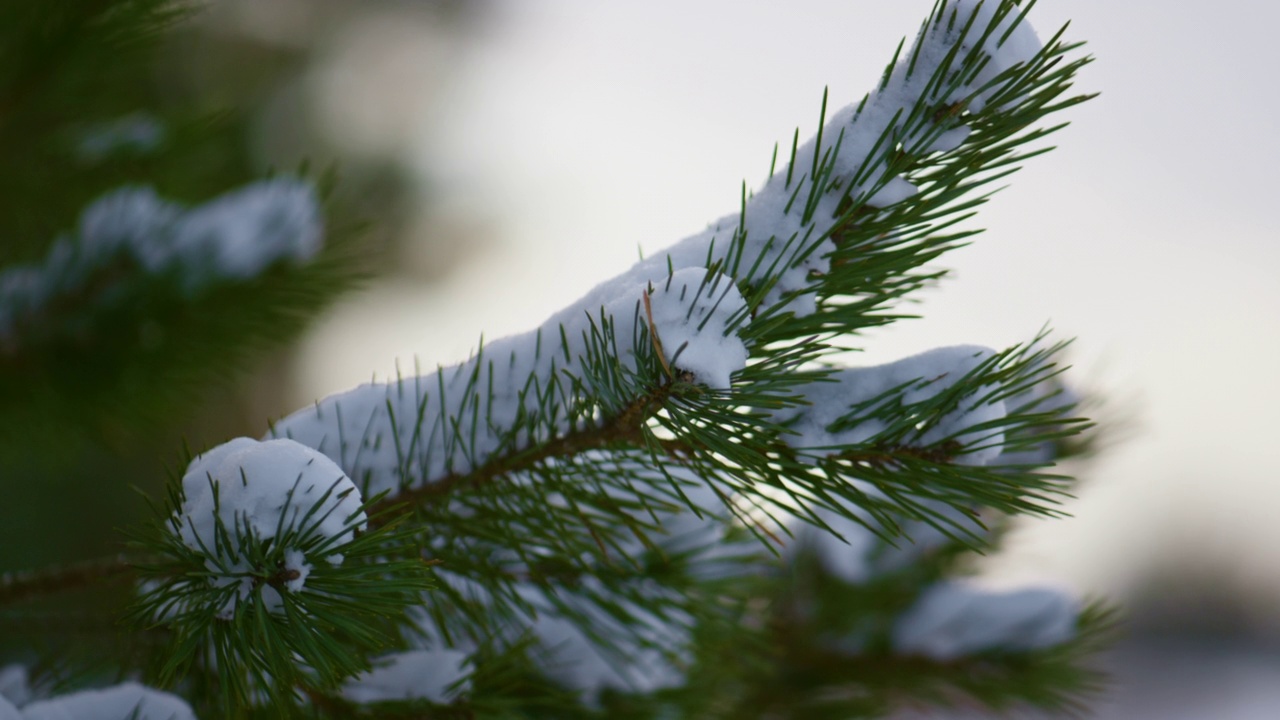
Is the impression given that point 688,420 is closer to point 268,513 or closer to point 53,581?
point 268,513

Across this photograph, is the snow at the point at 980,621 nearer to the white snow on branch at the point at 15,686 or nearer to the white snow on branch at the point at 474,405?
the white snow on branch at the point at 474,405

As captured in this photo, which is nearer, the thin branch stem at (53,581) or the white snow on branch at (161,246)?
the thin branch stem at (53,581)

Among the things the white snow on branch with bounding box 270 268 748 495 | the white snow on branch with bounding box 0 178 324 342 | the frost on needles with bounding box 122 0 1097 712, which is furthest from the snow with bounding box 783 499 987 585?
the white snow on branch with bounding box 0 178 324 342

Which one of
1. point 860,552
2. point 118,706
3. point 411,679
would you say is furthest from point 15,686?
point 860,552

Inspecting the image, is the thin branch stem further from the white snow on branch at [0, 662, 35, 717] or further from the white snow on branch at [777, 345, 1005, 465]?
the white snow on branch at [777, 345, 1005, 465]

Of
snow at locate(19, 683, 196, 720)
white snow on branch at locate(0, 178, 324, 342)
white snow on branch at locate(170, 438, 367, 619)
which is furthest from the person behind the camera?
white snow on branch at locate(0, 178, 324, 342)

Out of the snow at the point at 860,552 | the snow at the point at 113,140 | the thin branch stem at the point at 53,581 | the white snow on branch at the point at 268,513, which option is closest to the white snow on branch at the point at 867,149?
the white snow on branch at the point at 268,513

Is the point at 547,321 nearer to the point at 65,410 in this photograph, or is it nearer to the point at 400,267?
the point at 65,410
